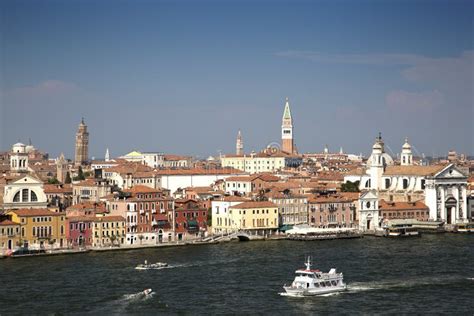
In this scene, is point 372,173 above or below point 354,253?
above

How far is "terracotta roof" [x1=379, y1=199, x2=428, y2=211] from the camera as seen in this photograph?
44875mm

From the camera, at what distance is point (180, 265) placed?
2966 cm

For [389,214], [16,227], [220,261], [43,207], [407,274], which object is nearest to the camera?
[407,274]

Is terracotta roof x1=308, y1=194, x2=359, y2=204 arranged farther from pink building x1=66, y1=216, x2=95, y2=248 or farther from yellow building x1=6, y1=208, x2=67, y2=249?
yellow building x1=6, y1=208, x2=67, y2=249

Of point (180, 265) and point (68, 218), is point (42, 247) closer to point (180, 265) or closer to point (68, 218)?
point (68, 218)

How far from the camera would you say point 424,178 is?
47625 millimetres

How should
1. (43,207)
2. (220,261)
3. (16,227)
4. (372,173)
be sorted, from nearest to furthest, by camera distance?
(220,261), (16,227), (43,207), (372,173)

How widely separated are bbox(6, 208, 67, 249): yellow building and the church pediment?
19402 mm

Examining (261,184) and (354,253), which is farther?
(261,184)

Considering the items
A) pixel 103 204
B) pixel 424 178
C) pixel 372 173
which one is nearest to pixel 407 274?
pixel 103 204

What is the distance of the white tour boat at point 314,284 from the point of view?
960 inches

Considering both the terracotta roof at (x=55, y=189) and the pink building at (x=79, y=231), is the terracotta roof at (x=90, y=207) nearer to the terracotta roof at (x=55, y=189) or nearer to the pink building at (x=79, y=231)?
the pink building at (x=79, y=231)

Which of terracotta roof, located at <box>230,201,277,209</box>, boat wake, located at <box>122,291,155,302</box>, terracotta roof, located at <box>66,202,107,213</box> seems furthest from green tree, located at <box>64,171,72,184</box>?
boat wake, located at <box>122,291,155,302</box>

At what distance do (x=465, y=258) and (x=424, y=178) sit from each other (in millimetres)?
15577
